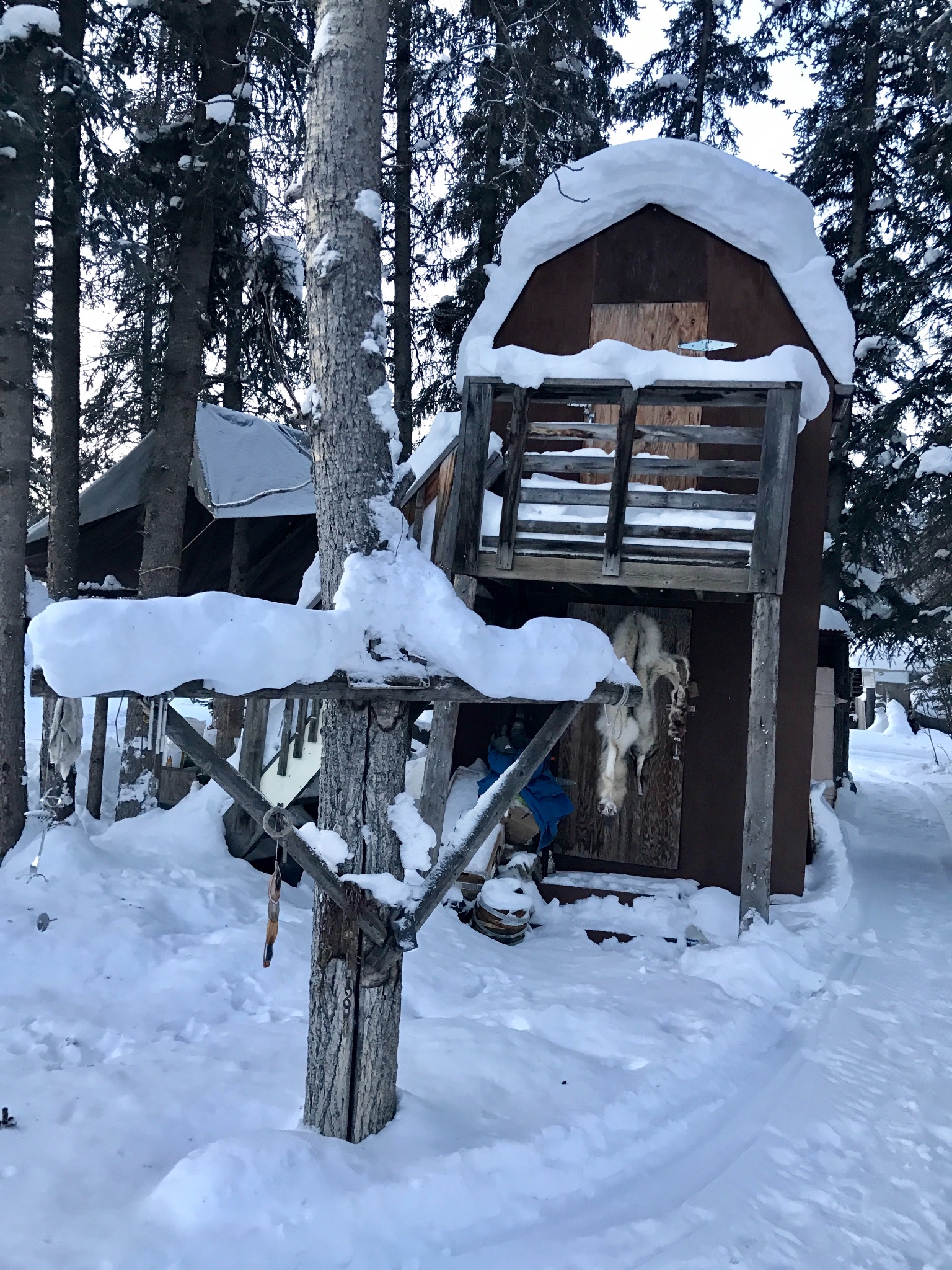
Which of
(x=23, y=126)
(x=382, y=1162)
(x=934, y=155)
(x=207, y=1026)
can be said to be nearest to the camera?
(x=382, y=1162)

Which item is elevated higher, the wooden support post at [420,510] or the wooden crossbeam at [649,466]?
the wooden crossbeam at [649,466]

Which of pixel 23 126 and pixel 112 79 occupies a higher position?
pixel 112 79

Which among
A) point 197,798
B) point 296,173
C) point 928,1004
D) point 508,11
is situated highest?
point 508,11

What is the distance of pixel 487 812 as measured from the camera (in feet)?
12.3

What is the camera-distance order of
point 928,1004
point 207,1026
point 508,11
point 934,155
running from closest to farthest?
point 207,1026
point 928,1004
point 508,11
point 934,155

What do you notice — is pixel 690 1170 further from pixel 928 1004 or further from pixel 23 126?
pixel 23 126

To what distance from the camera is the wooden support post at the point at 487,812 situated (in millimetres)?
3607

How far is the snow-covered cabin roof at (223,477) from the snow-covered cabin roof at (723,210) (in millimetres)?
2293

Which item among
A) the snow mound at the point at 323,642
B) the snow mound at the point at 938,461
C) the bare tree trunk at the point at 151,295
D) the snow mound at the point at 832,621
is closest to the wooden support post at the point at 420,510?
the bare tree trunk at the point at 151,295

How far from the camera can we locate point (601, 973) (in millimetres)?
6020

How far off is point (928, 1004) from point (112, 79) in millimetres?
9530

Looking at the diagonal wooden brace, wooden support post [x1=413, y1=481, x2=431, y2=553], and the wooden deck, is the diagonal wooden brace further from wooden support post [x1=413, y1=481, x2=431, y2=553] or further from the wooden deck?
wooden support post [x1=413, y1=481, x2=431, y2=553]

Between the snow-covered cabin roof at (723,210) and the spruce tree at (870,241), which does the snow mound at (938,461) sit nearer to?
the spruce tree at (870,241)

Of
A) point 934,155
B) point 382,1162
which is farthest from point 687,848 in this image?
point 934,155
